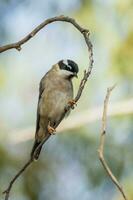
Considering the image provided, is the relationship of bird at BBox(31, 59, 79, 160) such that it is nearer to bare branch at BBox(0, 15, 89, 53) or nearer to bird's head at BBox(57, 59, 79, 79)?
bird's head at BBox(57, 59, 79, 79)

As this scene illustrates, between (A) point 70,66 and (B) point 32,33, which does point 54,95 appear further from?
(B) point 32,33

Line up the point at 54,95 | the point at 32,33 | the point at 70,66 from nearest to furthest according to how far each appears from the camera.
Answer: the point at 32,33 < the point at 70,66 < the point at 54,95

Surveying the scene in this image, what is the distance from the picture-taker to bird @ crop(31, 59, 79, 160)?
4.93 metres

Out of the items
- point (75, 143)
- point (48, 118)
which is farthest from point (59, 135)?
point (48, 118)

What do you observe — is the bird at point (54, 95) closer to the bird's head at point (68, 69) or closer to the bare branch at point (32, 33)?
the bird's head at point (68, 69)

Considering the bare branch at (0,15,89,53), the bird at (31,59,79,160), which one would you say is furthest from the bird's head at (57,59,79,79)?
the bare branch at (0,15,89,53)

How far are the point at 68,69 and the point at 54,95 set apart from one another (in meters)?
0.24

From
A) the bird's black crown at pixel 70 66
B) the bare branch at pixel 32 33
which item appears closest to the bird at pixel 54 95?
the bird's black crown at pixel 70 66

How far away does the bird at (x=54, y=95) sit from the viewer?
493cm

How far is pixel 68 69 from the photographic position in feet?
16.1

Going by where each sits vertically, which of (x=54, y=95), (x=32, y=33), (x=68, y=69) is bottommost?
(x=54, y=95)

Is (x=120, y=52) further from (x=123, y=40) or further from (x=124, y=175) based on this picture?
(x=124, y=175)

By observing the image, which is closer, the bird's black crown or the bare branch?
the bare branch

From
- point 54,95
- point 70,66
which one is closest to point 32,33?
point 70,66
